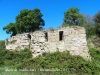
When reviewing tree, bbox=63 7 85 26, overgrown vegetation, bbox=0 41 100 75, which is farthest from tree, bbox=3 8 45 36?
overgrown vegetation, bbox=0 41 100 75

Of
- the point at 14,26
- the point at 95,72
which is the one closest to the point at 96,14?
the point at 14,26

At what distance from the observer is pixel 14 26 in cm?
3547

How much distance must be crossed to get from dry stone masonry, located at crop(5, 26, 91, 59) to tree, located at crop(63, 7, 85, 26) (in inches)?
654

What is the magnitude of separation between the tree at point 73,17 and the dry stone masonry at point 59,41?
16.6 meters

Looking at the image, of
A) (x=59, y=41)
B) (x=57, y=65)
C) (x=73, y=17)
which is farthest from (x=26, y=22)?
(x=57, y=65)

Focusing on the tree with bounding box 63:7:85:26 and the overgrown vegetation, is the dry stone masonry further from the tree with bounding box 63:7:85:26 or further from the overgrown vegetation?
the tree with bounding box 63:7:85:26

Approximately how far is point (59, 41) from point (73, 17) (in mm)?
18145

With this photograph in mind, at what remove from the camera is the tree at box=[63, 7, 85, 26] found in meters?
36.0

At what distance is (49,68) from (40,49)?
3034 millimetres

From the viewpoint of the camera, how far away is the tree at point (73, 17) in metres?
36.0

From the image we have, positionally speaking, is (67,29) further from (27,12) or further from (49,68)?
(27,12)

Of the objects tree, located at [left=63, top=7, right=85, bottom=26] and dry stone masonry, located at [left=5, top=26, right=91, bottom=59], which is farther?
tree, located at [left=63, top=7, right=85, bottom=26]

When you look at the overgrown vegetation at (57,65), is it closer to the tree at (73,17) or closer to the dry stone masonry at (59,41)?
the dry stone masonry at (59,41)

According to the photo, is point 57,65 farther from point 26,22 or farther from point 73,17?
point 73,17
